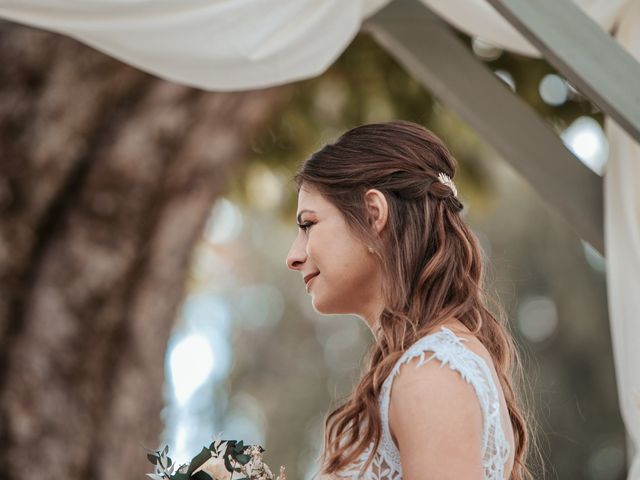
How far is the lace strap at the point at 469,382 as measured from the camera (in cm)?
221

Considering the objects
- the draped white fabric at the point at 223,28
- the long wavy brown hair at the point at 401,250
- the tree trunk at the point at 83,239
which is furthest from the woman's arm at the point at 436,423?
the tree trunk at the point at 83,239

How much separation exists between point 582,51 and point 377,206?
2.50 ft

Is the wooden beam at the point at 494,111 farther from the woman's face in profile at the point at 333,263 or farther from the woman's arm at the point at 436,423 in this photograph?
the woman's arm at the point at 436,423

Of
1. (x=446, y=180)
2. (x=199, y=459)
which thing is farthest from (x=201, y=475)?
(x=446, y=180)

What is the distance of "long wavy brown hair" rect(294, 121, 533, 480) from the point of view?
240 cm

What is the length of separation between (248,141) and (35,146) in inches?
49.0

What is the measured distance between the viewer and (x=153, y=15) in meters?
3.36

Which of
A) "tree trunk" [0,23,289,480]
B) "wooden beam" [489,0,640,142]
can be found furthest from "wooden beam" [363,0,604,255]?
"tree trunk" [0,23,289,480]

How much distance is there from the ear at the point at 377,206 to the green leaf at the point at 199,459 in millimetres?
586

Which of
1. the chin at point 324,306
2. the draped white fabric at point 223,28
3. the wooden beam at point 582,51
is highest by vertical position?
the wooden beam at point 582,51

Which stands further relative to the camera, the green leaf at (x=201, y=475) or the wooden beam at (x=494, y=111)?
the wooden beam at (x=494, y=111)

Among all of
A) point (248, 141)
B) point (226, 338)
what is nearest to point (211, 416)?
point (226, 338)

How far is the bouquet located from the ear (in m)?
0.54

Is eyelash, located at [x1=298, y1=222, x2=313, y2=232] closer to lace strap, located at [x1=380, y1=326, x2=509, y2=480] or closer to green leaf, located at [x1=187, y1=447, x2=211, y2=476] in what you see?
lace strap, located at [x1=380, y1=326, x2=509, y2=480]
